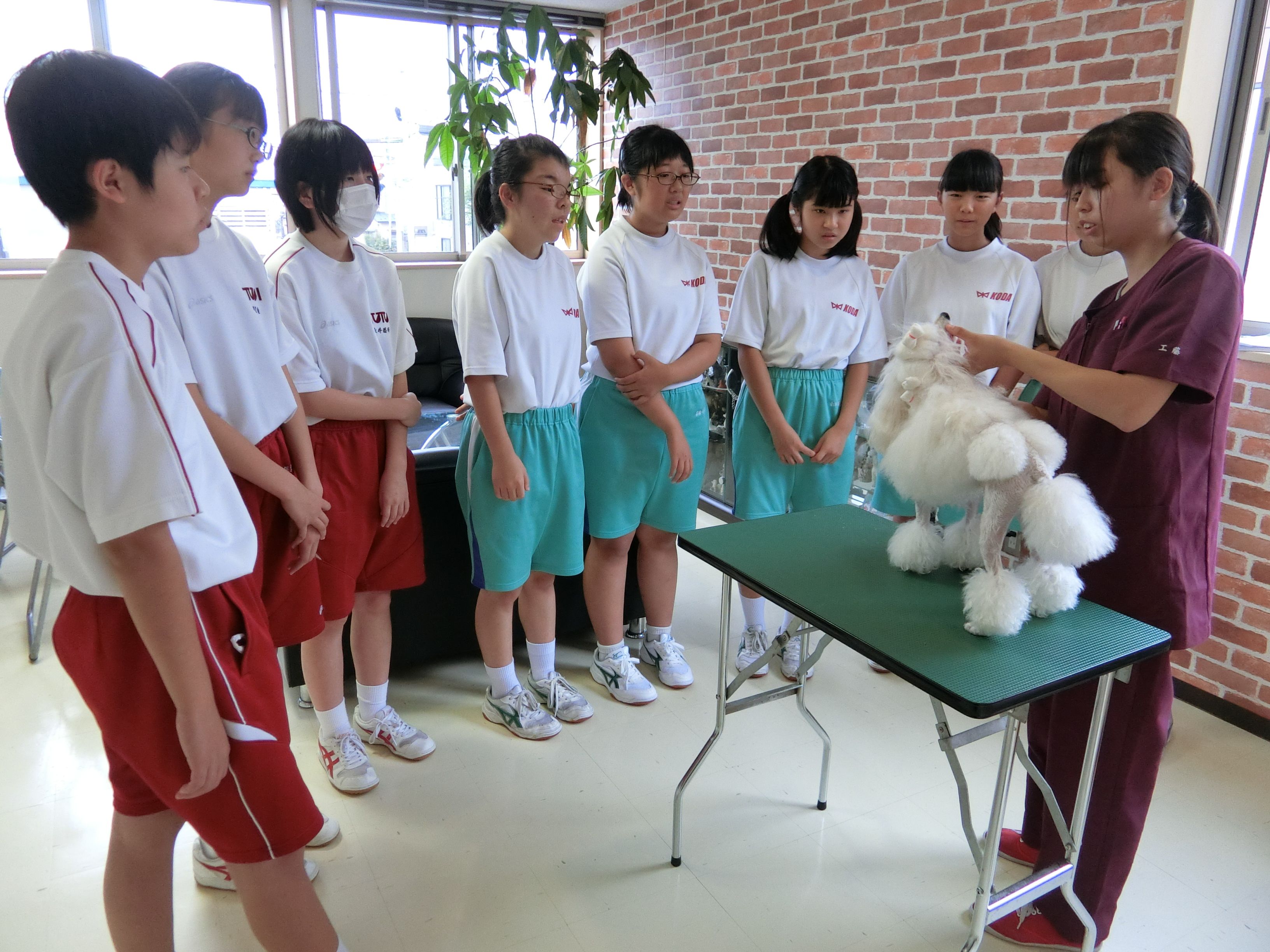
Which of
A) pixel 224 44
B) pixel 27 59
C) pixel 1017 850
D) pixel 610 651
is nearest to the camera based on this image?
pixel 1017 850

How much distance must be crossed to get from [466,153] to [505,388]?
3642mm

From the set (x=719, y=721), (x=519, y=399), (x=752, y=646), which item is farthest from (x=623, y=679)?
(x=519, y=399)

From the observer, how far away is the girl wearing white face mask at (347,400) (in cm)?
183

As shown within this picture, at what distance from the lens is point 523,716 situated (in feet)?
7.84

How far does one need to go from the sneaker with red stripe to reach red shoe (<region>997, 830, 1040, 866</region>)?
0.63 ft

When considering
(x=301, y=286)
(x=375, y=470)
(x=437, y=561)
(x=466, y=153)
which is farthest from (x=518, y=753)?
(x=466, y=153)

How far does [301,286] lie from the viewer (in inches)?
72.1

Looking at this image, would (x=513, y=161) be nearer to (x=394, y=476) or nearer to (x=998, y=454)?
(x=394, y=476)

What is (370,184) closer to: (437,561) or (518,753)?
(437,561)

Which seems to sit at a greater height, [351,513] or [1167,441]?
[1167,441]

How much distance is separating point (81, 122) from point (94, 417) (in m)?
0.34

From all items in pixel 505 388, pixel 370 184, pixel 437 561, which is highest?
pixel 370 184

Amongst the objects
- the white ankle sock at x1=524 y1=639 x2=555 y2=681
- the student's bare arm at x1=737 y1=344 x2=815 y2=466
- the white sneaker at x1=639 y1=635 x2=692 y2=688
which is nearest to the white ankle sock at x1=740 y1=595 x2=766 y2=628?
the white sneaker at x1=639 y1=635 x2=692 y2=688

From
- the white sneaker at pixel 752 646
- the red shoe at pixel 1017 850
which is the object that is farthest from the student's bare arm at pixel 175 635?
the white sneaker at pixel 752 646
